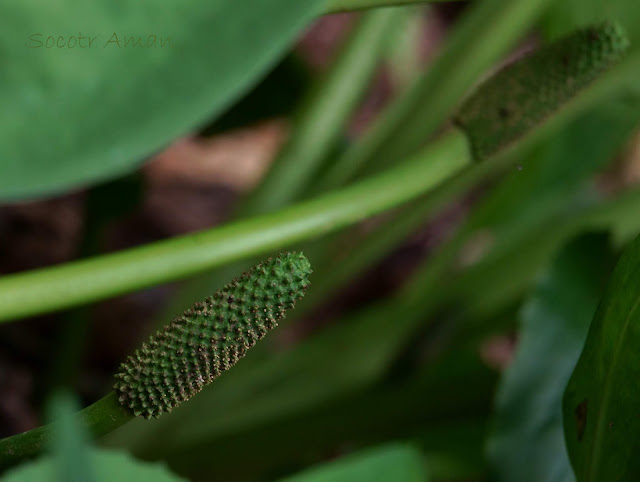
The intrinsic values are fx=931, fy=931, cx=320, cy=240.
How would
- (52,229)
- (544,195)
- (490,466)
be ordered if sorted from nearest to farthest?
(490,466)
(544,195)
(52,229)

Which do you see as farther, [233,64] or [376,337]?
[376,337]

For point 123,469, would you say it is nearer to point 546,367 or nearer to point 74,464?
point 74,464

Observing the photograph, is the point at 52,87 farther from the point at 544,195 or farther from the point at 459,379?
the point at 544,195

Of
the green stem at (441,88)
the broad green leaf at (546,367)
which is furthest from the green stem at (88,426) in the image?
the green stem at (441,88)

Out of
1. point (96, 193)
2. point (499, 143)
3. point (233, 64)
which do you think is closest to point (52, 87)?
point (233, 64)

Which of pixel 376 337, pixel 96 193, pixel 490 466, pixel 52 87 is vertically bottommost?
pixel 490 466

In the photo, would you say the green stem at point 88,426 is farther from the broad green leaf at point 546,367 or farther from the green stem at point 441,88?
Result: the green stem at point 441,88
